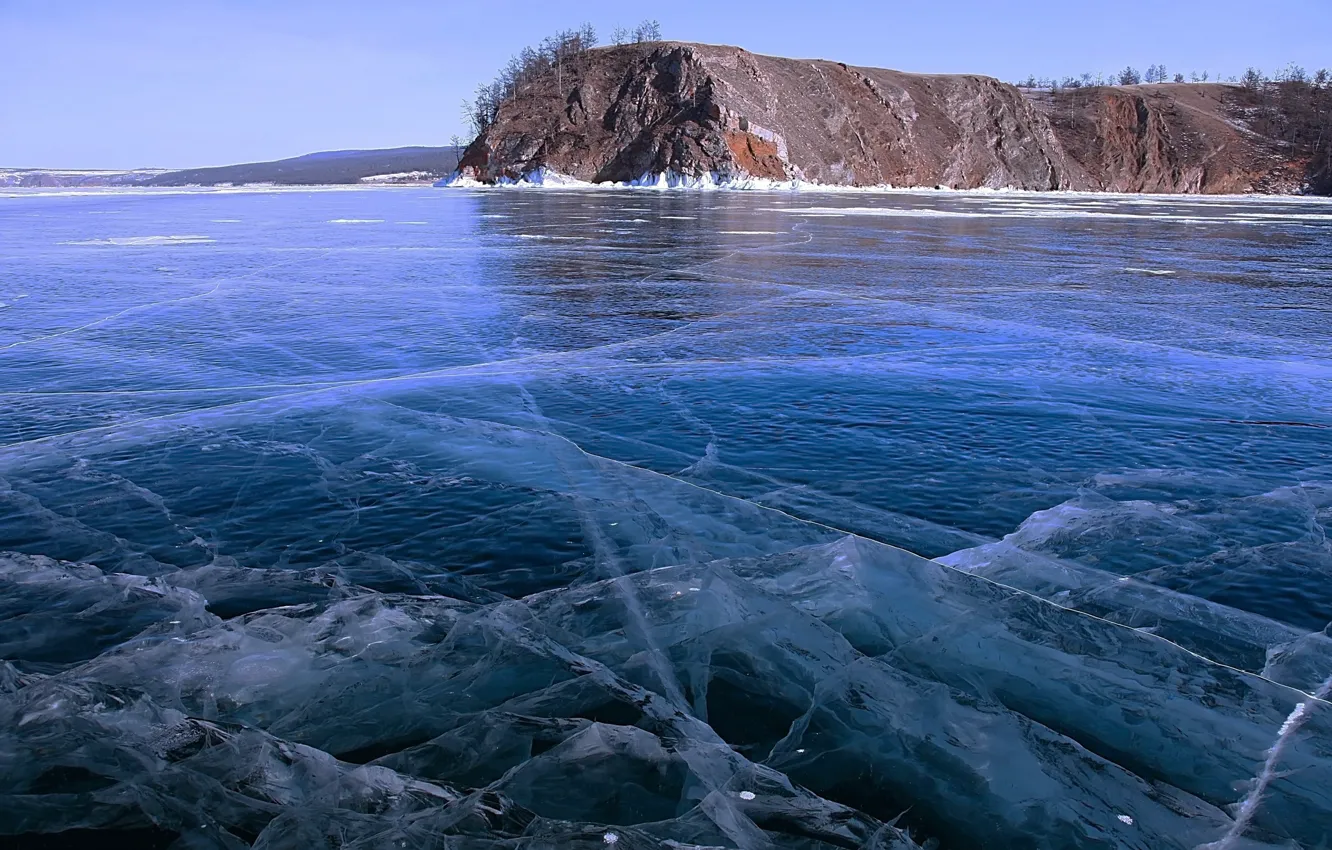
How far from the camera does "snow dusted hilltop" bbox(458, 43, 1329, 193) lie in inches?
3730

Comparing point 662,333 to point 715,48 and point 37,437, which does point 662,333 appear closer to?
point 37,437

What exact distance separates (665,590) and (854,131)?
109m

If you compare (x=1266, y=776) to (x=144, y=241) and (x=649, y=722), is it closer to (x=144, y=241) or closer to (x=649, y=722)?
(x=649, y=722)

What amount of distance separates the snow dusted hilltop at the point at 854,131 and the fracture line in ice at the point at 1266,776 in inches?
3535

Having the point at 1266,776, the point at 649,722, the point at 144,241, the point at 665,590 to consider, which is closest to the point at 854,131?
the point at 144,241

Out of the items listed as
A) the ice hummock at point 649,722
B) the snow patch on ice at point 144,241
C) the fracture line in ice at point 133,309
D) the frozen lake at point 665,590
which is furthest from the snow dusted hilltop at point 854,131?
the ice hummock at point 649,722

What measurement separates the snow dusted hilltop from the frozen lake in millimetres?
85084

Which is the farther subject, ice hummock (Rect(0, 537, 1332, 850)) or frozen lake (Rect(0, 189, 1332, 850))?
frozen lake (Rect(0, 189, 1332, 850))

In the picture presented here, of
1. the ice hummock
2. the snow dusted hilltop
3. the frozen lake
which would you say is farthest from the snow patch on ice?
the snow dusted hilltop

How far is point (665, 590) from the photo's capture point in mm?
4266

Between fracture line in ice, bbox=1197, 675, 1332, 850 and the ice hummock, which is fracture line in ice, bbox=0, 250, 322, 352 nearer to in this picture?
the ice hummock

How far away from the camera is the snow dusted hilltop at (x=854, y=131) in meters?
94.8

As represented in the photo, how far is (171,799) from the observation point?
2.71 metres

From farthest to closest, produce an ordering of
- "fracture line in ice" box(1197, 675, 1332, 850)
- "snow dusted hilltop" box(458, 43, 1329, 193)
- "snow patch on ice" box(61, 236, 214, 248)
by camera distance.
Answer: "snow dusted hilltop" box(458, 43, 1329, 193) < "snow patch on ice" box(61, 236, 214, 248) < "fracture line in ice" box(1197, 675, 1332, 850)
